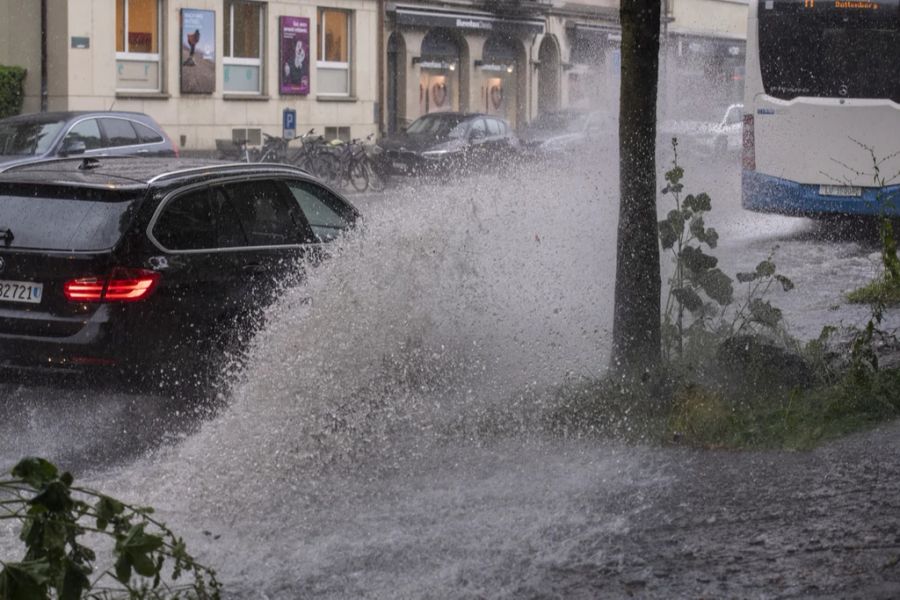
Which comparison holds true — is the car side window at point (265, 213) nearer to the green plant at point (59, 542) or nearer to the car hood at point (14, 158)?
the green plant at point (59, 542)

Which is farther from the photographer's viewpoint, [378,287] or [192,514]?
[378,287]

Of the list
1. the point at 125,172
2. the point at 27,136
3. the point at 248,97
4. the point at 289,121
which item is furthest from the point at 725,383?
the point at 248,97

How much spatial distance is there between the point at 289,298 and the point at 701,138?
3036 centimetres

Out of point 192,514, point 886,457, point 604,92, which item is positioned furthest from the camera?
point 604,92

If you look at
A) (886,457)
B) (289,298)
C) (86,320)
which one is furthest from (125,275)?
(886,457)

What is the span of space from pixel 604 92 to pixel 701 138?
21614 mm

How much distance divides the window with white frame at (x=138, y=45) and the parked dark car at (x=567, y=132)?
30.3 ft

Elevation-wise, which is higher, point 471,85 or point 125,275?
point 471,85

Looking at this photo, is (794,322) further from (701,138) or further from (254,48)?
(254,48)

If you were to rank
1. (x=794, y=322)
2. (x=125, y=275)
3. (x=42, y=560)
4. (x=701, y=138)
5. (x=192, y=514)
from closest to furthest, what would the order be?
(x=42, y=560)
(x=192, y=514)
(x=125, y=275)
(x=794, y=322)
(x=701, y=138)

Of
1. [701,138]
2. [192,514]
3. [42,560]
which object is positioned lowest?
[192,514]

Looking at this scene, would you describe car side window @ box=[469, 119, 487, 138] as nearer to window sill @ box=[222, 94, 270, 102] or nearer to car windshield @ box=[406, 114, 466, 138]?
car windshield @ box=[406, 114, 466, 138]

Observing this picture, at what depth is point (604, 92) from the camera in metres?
58.7

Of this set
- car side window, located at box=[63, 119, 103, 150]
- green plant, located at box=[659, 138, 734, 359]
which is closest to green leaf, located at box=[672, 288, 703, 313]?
green plant, located at box=[659, 138, 734, 359]
